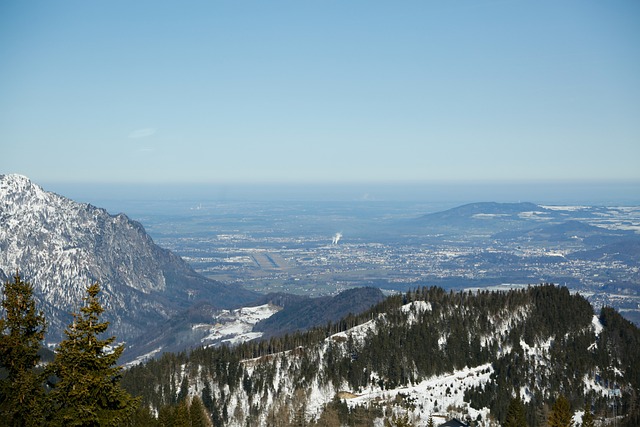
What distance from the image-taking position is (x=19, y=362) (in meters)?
38.7

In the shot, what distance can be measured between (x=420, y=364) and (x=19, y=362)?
456 feet

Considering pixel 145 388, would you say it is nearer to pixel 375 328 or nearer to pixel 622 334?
pixel 375 328

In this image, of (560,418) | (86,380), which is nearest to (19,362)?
(86,380)

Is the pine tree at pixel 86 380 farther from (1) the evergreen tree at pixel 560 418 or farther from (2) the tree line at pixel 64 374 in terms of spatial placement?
(1) the evergreen tree at pixel 560 418

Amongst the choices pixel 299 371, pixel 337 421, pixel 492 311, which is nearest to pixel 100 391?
pixel 337 421

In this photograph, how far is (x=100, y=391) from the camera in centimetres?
3534

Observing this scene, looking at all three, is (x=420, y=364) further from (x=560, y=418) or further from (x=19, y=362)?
(x=19, y=362)

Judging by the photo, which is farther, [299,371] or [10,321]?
[299,371]

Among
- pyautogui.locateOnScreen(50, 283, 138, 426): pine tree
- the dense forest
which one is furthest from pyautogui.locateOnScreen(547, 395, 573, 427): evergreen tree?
pyautogui.locateOnScreen(50, 283, 138, 426): pine tree

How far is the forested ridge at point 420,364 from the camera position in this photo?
14700 cm

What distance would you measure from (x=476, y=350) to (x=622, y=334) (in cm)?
4438

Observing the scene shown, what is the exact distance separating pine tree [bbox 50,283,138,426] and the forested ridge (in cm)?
9849

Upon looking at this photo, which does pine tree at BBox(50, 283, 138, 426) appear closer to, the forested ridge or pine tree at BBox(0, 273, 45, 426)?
pine tree at BBox(0, 273, 45, 426)

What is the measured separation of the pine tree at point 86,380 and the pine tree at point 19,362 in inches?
130
